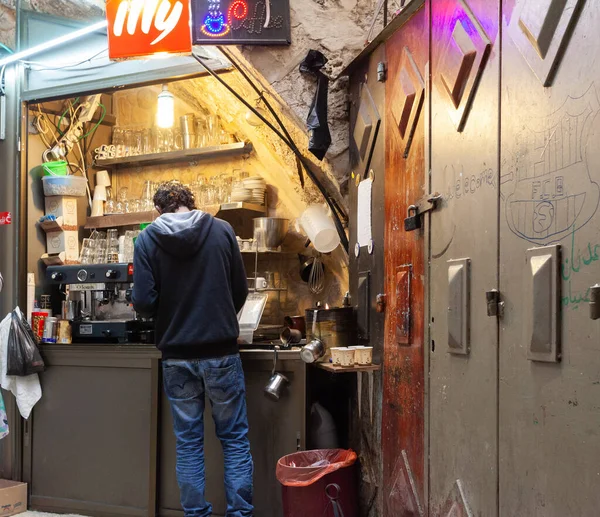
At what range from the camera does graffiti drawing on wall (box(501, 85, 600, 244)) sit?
1.66 metres

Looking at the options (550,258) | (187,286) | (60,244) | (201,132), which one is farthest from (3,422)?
(550,258)

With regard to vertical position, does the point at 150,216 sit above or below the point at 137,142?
below

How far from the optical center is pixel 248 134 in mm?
4895

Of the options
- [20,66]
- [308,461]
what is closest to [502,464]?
[308,461]

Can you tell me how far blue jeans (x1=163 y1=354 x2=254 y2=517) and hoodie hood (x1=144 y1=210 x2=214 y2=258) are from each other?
1.77ft

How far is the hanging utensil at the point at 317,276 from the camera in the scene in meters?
4.60

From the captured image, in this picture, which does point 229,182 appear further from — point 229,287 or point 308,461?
point 308,461

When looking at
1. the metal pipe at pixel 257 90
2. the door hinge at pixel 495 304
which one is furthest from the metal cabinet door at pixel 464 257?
the metal pipe at pixel 257 90

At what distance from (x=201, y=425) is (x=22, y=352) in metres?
1.43

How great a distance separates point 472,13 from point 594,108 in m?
0.83

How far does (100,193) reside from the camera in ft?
17.3

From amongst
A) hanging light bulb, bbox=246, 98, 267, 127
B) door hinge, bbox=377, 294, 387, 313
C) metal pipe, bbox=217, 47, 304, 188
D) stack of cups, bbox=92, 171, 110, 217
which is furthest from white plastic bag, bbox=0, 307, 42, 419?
door hinge, bbox=377, 294, 387, 313

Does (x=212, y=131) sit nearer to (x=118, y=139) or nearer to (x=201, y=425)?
(x=118, y=139)

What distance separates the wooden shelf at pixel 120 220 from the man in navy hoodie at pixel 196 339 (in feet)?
4.88
